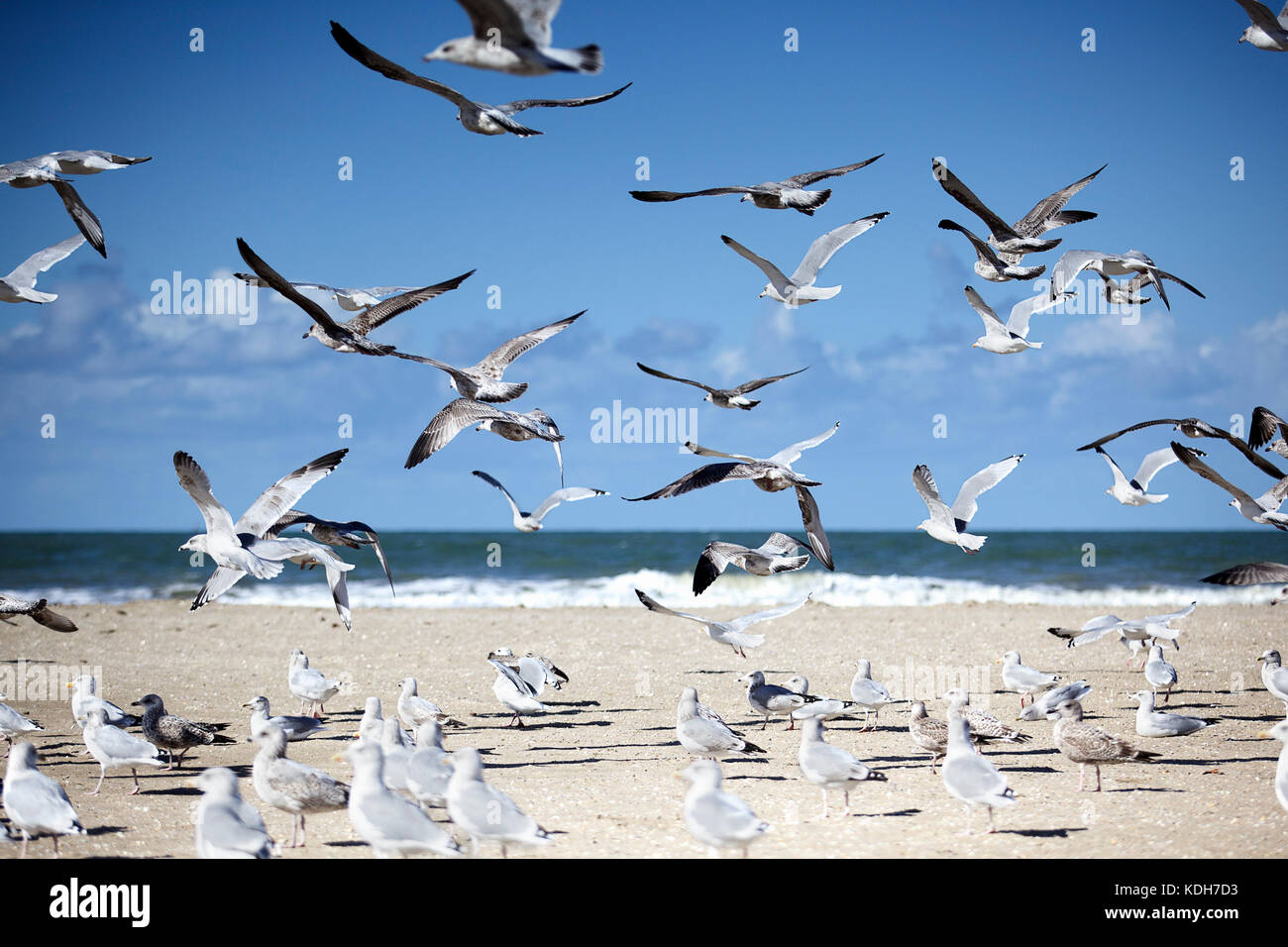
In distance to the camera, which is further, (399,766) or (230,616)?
(230,616)

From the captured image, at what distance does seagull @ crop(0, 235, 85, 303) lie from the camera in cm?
1000

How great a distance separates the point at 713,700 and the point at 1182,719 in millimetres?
5037

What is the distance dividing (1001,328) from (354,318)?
6628 millimetres

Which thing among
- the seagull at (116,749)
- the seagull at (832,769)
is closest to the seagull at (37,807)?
the seagull at (116,749)

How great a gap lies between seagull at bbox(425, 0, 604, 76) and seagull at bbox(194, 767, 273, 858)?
4.42 meters

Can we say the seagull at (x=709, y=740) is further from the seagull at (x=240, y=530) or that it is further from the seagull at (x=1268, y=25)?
the seagull at (x=1268, y=25)

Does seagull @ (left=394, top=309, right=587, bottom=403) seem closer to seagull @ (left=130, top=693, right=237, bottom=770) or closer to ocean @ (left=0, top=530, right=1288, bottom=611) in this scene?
seagull @ (left=130, top=693, right=237, bottom=770)

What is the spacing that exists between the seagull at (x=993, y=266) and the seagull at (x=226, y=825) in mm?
7686

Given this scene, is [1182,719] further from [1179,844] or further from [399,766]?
[399,766]

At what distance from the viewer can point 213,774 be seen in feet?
18.9

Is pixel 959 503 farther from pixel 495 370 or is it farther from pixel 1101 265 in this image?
pixel 495 370

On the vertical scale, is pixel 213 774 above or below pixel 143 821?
above
